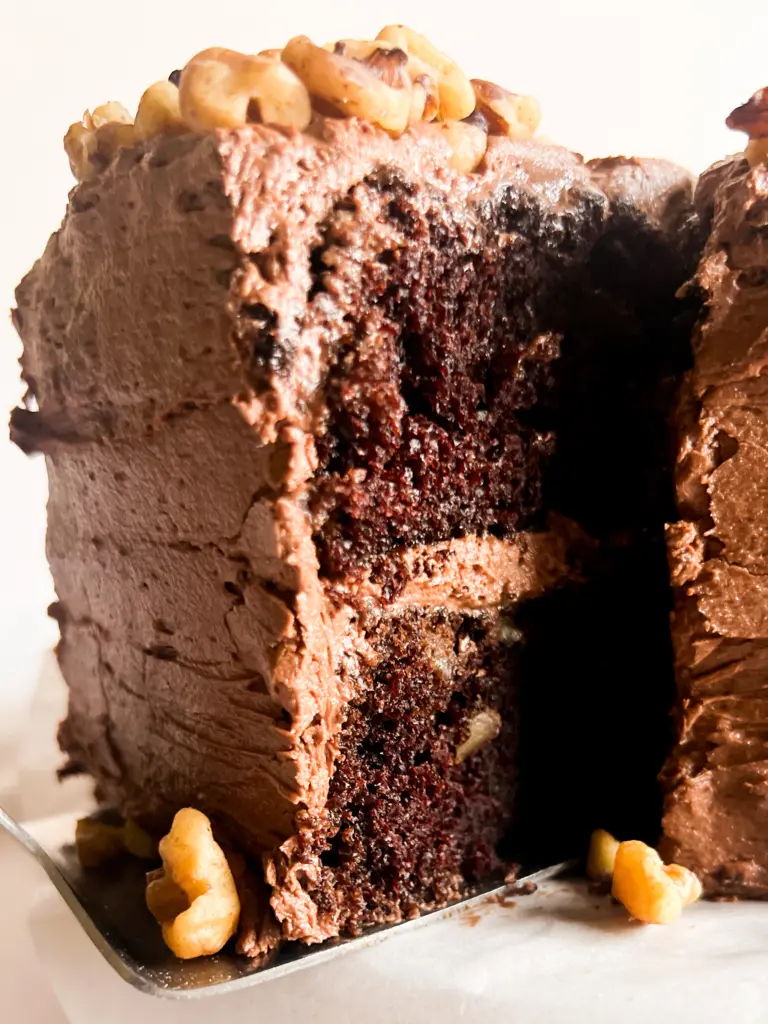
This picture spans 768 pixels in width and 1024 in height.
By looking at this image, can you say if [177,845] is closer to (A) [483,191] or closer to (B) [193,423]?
(B) [193,423]

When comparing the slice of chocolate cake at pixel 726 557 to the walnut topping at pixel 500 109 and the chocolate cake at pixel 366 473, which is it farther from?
the walnut topping at pixel 500 109

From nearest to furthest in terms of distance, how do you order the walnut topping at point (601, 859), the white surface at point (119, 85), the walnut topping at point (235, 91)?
1. the walnut topping at point (235, 91)
2. the walnut topping at point (601, 859)
3. the white surface at point (119, 85)

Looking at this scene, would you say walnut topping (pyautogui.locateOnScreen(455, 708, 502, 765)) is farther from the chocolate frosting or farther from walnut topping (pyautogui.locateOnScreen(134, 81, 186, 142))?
walnut topping (pyautogui.locateOnScreen(134, 81, 186, 142))

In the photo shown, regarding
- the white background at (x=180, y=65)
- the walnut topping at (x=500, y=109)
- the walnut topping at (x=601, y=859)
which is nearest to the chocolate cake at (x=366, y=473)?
the walnut topping at (x=500, y=109)

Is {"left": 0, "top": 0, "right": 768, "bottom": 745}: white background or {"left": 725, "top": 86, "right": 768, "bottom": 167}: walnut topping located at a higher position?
{"left": 0, "top": 0, "right": 768, "bottom": 745}: white background

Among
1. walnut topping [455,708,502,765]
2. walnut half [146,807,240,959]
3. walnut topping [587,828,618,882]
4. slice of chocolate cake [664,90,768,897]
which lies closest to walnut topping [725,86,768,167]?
slice of chocolate cake [664,90,768,897]

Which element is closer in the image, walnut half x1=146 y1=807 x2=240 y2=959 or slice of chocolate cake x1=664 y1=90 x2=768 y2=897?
walnut half x1=146 y1=807 x2=240 y2=959
